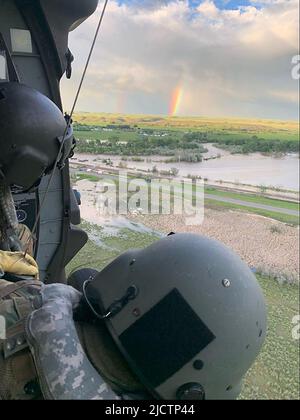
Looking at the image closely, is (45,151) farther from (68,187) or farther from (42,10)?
(42,10)

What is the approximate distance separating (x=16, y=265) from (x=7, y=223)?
51 cm

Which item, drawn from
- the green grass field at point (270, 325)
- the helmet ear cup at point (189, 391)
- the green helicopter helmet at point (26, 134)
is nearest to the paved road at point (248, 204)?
the green grass field at point (270, 325)

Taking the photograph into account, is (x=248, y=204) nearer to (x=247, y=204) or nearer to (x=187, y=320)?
(x=247, y=204)

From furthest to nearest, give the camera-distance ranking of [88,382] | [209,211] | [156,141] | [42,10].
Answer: [209,211] < [156,141] < [42,10] < [88,382]

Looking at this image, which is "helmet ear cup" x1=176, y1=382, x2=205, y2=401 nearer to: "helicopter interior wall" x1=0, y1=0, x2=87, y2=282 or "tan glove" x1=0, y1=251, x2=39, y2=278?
"tan glove" x1=0, y1=251, x2=39, y2=278

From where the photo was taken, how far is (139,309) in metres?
0.95

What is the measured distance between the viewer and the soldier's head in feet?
3.04

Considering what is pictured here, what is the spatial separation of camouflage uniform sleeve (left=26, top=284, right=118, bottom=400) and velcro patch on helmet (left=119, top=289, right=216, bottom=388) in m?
0.09

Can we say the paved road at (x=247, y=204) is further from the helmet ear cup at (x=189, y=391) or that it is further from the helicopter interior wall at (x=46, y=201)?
the helmet ear cup at (x=189, y=391)

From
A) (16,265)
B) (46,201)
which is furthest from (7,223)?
(46,201)

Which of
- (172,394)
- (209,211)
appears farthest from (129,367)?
(209,211)

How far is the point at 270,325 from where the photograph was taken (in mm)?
3188
